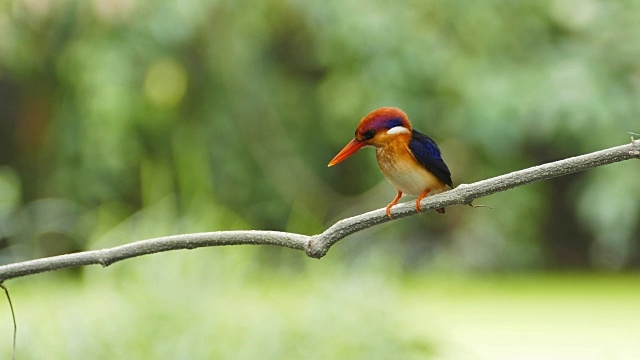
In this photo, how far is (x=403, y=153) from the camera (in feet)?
2.56

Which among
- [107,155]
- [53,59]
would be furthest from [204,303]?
[53,59]

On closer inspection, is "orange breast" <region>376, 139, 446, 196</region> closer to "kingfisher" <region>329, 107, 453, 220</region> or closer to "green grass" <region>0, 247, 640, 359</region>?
"kingfisher" <region>329, 107, 453, 220</region>

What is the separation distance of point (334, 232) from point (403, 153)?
0.08 metres

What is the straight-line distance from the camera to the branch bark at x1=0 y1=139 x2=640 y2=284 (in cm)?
67

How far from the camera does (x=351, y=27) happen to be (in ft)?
13.8

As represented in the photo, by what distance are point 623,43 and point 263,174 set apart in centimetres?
Answer: 178

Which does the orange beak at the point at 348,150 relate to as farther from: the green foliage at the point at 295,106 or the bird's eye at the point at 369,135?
the green foliage at the point at 295,106

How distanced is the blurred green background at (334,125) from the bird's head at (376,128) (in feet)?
9.31

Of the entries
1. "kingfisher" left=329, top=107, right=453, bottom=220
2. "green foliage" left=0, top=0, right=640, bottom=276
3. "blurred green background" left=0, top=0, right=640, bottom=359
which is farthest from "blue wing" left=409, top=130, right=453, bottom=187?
"green foliage" left=0, top=0, right=640, bottom=276

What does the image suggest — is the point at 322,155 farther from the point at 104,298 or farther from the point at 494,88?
the point at 104,298

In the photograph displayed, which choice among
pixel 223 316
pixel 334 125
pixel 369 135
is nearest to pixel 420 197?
pixel 369 135

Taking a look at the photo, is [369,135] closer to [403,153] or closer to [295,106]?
[403,153]

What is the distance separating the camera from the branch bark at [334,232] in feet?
2.19

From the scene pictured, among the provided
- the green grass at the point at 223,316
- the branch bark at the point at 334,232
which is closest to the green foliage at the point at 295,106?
the green grass at the point at 223,316
